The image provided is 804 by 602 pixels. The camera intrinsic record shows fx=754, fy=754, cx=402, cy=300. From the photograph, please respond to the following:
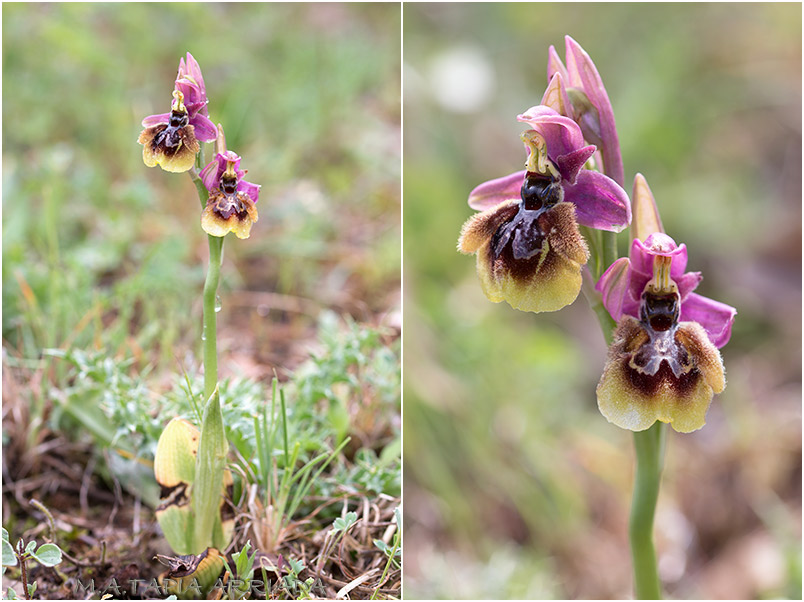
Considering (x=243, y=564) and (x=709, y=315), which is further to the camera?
(x=243, y=564)

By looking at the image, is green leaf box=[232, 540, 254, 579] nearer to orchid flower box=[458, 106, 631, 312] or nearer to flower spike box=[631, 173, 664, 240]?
orchid flower box=[458, 106, 631, 312]

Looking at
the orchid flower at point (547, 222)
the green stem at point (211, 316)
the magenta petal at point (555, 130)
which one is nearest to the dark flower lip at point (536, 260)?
the orchid flower at point (547, 222)

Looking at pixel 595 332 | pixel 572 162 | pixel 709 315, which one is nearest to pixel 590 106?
pixel 572 162

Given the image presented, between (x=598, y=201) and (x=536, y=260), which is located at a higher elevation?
(x=598, y=201)

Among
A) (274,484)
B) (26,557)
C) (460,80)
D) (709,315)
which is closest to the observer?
(709,315)

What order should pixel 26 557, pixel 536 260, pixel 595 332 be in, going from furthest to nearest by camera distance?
pixel 595 332, pixel 26 557, pixel 536 260

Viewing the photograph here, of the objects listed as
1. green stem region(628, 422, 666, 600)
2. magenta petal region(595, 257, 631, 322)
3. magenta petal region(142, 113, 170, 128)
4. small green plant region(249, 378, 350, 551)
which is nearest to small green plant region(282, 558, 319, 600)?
small green plant region(249, 378, 350, 551)

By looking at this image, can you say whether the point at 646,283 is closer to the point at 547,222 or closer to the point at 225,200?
the point at 547,222

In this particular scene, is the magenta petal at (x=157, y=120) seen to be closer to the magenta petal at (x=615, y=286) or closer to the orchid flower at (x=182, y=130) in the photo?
the orchid flower at (x=182, y=130)
